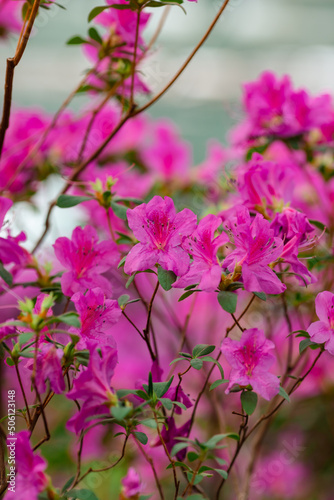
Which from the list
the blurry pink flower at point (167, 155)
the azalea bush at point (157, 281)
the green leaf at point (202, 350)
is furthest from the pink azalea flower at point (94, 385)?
the blurry pink flower at point (167, 155)

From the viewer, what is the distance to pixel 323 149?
115 centimetres

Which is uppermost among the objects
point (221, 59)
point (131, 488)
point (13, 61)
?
point (221, 59)

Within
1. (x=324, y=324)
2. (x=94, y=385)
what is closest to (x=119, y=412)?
(x=94, y=385)

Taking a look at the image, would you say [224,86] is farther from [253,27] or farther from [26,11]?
[26,11]

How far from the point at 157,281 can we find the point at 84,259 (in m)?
0.10

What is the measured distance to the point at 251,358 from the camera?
660mm

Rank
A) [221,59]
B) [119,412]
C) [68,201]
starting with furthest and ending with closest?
[221,59], [68,201], [119,412]

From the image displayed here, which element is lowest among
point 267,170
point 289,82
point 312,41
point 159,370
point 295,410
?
point 295,410

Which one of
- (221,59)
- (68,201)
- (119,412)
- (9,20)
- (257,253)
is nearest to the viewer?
(119,412)

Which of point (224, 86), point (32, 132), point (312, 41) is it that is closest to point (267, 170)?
point (32, 132)

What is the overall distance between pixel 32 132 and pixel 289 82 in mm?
583

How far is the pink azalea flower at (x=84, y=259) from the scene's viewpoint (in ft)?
2.38

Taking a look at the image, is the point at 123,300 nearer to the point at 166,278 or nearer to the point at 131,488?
the point at 166,278

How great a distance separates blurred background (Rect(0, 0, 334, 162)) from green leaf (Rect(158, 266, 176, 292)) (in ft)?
9.93
